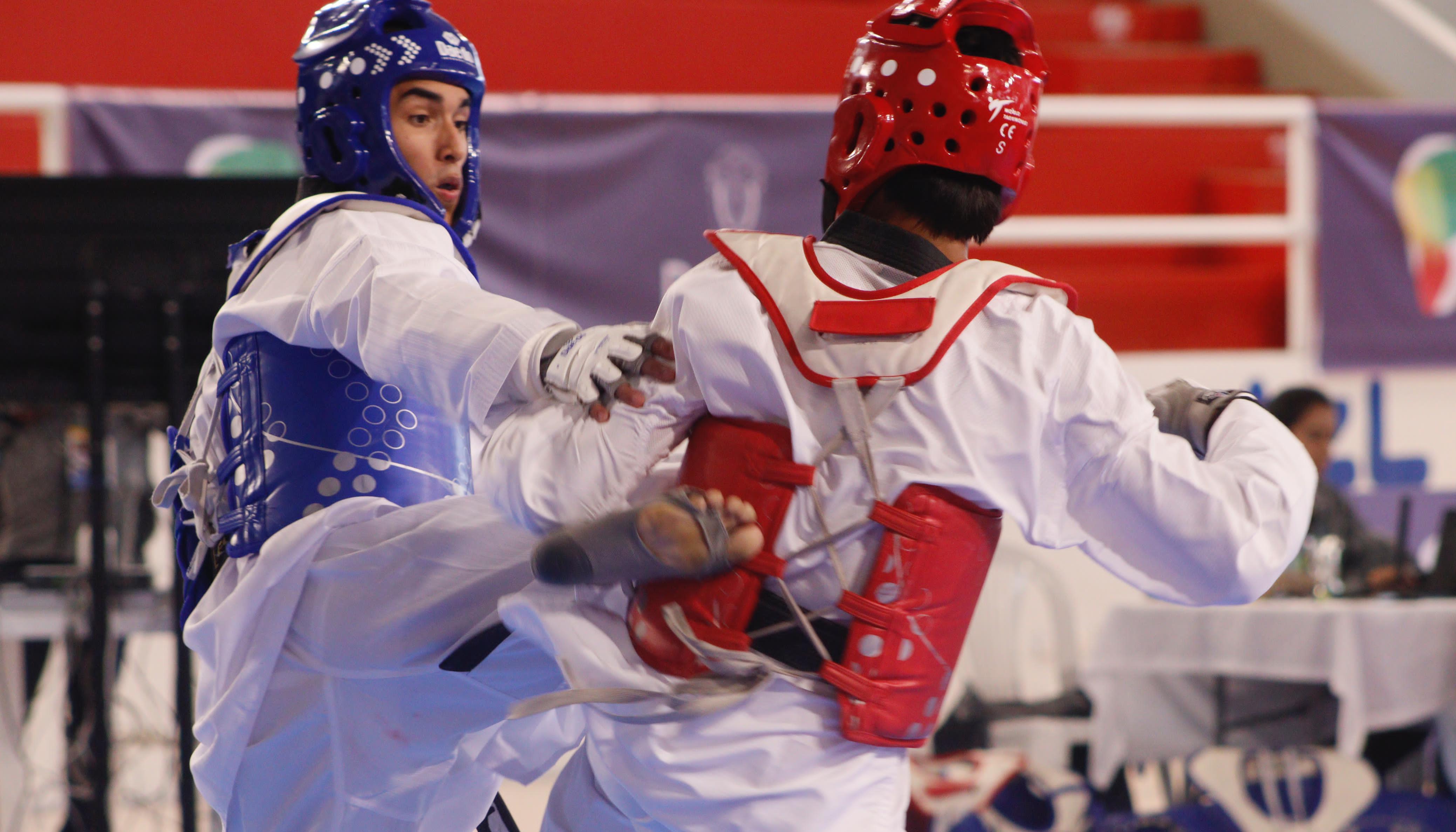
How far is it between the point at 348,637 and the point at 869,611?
82cm

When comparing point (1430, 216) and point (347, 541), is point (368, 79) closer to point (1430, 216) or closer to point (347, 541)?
point (347, 541)

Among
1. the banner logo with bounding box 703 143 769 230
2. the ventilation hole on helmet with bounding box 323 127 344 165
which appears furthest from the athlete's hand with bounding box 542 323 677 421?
the banner logo with bounding box 703 143 769 230

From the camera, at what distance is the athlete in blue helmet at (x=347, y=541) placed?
2.00 metres

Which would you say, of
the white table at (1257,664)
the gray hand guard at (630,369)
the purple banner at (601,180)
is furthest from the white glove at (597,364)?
the purple banner at (601,180)

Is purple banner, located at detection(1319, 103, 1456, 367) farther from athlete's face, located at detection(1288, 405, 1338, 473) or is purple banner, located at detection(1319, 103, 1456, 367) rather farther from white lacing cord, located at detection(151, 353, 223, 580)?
white lacing cord, located at detection(151, 353, 223, 580)

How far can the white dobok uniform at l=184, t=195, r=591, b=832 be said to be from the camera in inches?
78.4

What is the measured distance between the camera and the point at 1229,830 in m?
4.16

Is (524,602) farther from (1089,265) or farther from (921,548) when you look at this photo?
(1089,265)

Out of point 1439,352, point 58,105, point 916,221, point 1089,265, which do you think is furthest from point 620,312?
point 916,221

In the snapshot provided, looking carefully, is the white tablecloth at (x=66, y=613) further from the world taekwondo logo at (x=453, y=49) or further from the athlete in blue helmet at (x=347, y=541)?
the world taekwondo logo at (x=453, y=49)

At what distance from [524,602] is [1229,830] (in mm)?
3120

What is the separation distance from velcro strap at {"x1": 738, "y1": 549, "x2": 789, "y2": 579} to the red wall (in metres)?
5.17

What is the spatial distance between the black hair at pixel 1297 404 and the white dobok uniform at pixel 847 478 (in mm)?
3531

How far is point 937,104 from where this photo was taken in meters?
1.73
